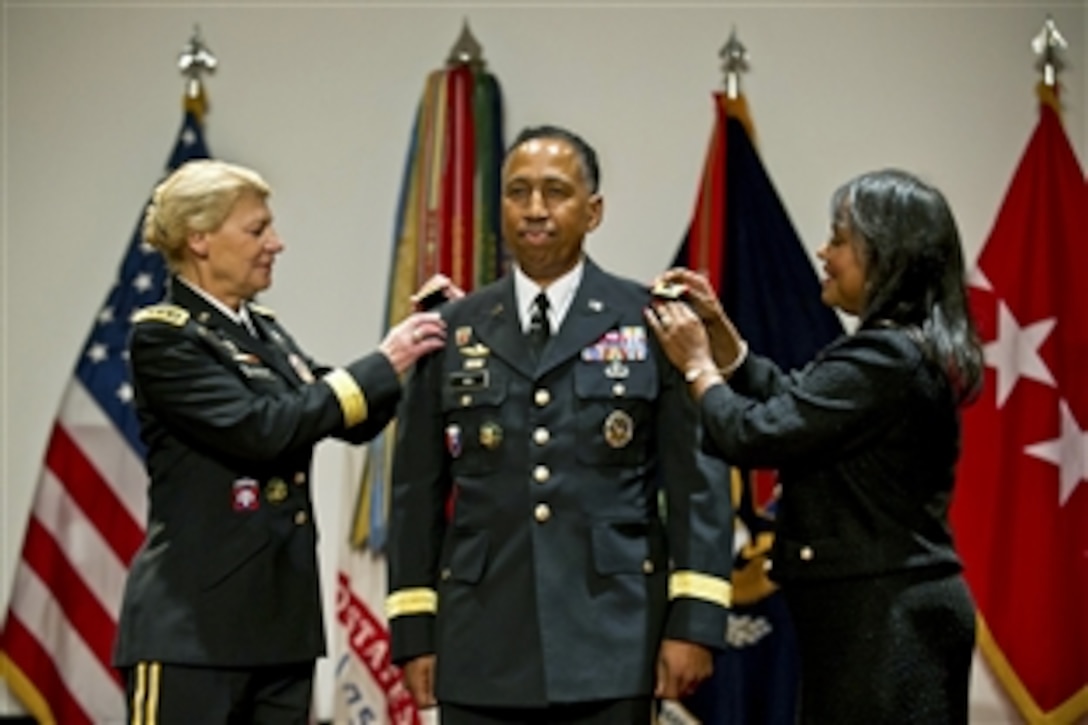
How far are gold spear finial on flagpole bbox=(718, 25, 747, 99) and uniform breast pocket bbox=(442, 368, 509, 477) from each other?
86.5 inches

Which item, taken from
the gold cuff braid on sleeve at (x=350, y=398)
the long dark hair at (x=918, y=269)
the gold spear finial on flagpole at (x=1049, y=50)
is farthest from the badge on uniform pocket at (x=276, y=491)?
the gold spear finial on flagpole at (x=1049, y=50)

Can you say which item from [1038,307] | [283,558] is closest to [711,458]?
[283,558]

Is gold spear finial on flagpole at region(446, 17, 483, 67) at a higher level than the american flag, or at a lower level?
higher

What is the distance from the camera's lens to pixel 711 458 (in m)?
2.64

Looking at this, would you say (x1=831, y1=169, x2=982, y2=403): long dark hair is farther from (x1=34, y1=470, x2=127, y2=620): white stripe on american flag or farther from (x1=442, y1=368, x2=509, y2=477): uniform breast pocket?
(x1=34, y1=470, x2=127, y2=620): white stripe on american flag

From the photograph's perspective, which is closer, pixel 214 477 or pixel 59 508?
pixel 214 477

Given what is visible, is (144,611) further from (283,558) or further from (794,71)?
(794,71)

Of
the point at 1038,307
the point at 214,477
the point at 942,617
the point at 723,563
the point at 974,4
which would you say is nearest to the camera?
the point at 942,617

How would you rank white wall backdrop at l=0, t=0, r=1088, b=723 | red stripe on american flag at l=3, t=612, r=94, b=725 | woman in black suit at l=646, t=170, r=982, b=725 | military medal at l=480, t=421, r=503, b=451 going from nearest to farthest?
1. woman in black suit at l=646, t=170, r=982, b=725
2. military medal at l=480, t=421, r=503, b=451
3. red stripe on american flag at l=3, t=612, r=94, b=725
4. white wall backdrop at l=0, t=0, r=1088, b=723

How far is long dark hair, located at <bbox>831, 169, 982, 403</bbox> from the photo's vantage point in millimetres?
2521

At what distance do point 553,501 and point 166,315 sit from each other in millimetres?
812

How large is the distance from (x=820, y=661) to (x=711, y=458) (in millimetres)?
388

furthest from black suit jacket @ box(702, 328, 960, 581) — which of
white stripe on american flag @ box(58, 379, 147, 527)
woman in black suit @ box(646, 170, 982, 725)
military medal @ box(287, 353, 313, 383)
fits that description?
white stripe on american flag @ box(58, 379, 147, 527)

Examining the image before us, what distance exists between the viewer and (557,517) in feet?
8.61
